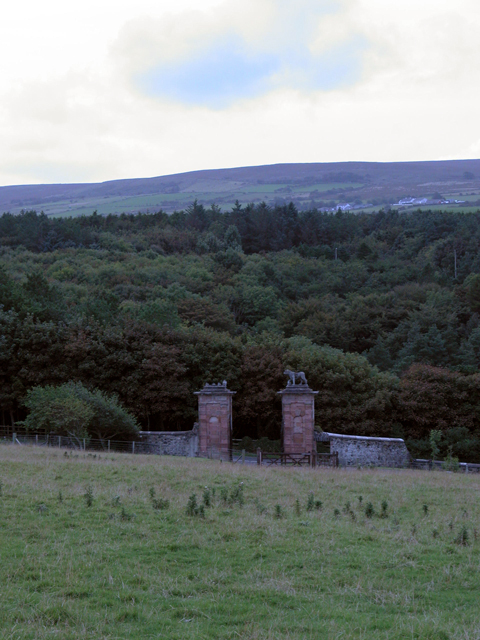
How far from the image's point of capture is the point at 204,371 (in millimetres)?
40219

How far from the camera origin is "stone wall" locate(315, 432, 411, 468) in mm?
32906

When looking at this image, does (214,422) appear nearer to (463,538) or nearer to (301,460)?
(301,460)

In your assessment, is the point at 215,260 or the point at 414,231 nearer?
the point at 215,260

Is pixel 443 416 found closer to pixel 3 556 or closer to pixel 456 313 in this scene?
pixel 456 313

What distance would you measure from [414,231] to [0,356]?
74.0 meters

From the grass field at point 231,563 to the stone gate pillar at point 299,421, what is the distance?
1301 cm

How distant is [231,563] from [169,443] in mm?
23837

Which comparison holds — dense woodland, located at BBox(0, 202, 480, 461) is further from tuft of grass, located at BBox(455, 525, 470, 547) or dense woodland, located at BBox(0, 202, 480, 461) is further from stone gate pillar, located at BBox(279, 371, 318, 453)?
tuft of grass, located at BBox(455, 525, 470, 547)

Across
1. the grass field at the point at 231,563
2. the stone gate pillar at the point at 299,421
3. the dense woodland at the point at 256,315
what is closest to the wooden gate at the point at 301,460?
the stone gate pillar at the point at 299,421

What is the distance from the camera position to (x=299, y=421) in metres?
31.0

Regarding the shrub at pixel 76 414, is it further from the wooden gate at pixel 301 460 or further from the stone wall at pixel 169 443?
the wooden gate at pixel 301 460

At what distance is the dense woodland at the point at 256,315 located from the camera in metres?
39.2

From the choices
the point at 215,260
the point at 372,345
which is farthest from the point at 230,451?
the point at 215,260

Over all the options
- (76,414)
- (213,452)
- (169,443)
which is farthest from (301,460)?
(76,414)
